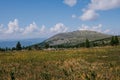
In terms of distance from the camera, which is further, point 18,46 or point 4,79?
point 18,46

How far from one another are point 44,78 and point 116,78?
5109 mm

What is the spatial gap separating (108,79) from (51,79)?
4004mm

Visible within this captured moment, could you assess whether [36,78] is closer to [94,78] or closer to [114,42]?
[94,78]

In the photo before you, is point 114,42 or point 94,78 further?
point 114,42

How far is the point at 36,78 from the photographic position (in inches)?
730

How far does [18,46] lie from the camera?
134125mm

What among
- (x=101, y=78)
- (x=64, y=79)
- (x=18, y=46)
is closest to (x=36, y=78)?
(x=64, y=79)

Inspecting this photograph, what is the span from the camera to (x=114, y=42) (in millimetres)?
137250

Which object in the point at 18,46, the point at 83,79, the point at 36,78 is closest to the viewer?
the point at 83,79

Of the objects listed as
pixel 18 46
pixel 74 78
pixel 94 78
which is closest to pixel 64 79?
pixel 74 78

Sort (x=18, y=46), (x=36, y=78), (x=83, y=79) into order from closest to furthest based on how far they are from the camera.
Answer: (x=83, y=79)
(x=36, y=78)
(x=18, y=46)

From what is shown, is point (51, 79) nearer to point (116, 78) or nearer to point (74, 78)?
point (74, 78)

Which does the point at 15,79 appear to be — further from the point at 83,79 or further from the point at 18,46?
the point at 18,46

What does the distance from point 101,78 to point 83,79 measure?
4.87 feet
